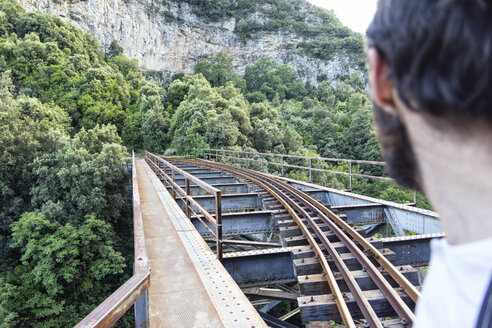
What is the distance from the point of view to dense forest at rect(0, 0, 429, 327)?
14.8m

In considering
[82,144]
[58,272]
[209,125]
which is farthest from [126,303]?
[209,125]

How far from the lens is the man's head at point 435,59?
1.98 ft

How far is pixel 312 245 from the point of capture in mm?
5039

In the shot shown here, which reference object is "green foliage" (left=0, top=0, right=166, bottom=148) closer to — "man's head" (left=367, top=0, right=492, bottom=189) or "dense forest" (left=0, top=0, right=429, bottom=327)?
"dense forest" (left=0, top=0, right=429, bottom=327)

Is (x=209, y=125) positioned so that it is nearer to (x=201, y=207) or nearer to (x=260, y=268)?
(x=201, y=207)

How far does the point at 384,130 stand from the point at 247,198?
8491mm

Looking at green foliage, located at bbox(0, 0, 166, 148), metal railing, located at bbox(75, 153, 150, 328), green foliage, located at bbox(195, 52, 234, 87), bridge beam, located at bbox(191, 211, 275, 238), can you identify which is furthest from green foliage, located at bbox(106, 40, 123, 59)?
metal railing, located at bbox(75, 153, 150, 328)

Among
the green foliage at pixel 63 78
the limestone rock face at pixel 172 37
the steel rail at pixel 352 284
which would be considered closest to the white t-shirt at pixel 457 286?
the steel rail at pixel 352 284

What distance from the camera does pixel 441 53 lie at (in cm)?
63

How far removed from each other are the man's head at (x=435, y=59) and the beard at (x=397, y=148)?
0.16 ft

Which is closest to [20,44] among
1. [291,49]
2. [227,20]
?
[227,20]

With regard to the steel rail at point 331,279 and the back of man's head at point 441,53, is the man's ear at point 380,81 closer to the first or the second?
the back of man's head at point 441,53

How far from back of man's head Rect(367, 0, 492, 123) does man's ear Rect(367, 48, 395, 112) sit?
30 mm

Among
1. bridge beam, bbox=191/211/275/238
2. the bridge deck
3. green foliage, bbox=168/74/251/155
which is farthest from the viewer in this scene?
green foliage, bbox=168/74/251/155
